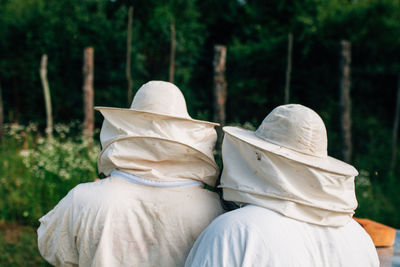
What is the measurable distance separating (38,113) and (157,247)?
362 inches

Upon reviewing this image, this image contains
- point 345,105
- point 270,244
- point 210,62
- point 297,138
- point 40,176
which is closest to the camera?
point 270,244

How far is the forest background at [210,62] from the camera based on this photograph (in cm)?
820

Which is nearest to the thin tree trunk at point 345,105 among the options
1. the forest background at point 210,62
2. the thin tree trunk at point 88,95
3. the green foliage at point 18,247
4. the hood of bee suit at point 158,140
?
the forest background at point 210,62

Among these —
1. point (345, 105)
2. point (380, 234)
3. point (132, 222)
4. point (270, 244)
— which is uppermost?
point (345, 105)

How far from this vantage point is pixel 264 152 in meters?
2.01

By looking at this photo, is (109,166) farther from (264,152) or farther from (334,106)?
(334,106)

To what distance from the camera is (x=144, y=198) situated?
7.53ft

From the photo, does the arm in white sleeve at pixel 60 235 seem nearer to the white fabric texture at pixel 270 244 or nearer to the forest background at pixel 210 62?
the white fabric texture at pixel 270 244

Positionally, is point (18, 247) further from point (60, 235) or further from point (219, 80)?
point (219, 80)

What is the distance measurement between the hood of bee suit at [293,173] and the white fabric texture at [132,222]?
29cm

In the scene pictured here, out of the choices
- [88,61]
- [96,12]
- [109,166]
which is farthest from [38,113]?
[109,166]

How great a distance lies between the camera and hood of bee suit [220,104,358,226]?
194cm

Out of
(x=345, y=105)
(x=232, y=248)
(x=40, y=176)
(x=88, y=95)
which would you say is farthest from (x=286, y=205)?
(x=88, y=95)

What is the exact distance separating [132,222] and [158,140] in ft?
1.48
